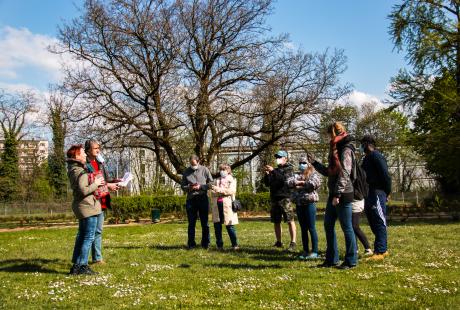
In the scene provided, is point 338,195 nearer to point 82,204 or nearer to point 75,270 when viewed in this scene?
point 82,204

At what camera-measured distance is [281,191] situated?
9297 mm

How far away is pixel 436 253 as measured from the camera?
827cm

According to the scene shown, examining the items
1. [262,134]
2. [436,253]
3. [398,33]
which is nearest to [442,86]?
[398,33]

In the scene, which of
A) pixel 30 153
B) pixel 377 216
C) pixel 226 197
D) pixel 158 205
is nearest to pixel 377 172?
pixel 377 216

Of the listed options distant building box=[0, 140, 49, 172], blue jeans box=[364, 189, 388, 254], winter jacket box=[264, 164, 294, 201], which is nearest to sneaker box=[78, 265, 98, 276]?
winter jacket box=[264, 164, 294, 201]

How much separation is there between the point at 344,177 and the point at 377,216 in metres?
1.73

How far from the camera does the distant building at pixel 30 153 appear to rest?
50.3 m

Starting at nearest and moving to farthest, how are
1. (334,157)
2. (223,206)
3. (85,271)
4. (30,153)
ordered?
(85,271) → (334,157) → (223,206) → (30,153)

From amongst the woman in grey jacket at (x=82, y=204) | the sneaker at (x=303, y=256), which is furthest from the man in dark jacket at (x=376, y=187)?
the woman in grey jacket at (x=82, y=204)

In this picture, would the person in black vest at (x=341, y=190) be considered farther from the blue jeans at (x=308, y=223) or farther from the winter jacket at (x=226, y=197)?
the winter jacket at (x=226, y=197)

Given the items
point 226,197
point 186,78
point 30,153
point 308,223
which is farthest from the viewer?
point 30,153

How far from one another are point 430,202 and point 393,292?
23.5 m

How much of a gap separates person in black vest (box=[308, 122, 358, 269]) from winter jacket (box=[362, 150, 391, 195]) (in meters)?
1.41

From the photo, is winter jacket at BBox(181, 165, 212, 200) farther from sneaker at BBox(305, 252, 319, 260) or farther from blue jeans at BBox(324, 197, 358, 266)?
blue jeans at BBox(324, 197, 358, 266)
